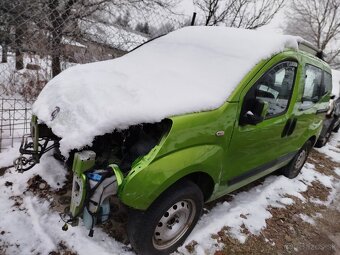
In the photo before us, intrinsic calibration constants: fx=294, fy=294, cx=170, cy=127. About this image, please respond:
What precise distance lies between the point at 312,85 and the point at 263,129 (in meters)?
1.56

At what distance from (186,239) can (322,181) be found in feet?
11.3

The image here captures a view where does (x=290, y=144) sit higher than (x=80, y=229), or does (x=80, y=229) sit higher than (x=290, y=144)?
(x=290, y=144)

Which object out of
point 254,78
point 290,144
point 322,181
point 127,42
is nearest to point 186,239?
point 254,78

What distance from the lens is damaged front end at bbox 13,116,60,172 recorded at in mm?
2721

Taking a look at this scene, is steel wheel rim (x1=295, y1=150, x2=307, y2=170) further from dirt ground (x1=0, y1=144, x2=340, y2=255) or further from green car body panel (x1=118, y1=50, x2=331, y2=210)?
green car body panel (x1=118, y1=50, x2=331, y2=210)

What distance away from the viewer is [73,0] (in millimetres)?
4965

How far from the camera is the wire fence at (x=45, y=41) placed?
4.11m

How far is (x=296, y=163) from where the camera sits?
4.71 m

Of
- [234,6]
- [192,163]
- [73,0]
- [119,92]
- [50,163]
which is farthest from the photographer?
[234,6]

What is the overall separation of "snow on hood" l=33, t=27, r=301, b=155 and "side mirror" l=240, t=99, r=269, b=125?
258 mm

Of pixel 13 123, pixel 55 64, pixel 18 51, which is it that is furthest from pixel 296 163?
pixel 18 51

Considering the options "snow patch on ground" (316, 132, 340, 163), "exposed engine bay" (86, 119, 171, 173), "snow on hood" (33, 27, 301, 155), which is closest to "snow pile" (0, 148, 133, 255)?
"exposed engine bay" (86, 119, 171, 173)

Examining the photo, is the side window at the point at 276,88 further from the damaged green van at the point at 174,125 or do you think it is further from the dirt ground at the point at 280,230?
the dirt ground at the point at 280,230

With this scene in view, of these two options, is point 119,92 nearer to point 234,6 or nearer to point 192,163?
point 192,163
